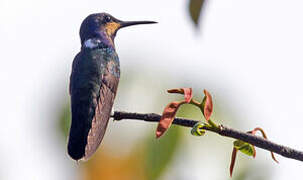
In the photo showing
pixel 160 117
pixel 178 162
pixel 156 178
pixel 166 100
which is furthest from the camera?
pixel 166 100

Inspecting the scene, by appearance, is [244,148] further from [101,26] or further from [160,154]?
[101,26]

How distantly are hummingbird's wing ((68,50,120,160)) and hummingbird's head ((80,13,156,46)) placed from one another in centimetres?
71

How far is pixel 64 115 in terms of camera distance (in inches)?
221

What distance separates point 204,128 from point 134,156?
239 centimetres

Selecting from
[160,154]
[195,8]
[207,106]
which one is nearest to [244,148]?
[207,106]

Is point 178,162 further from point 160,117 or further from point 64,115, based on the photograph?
point 160,117

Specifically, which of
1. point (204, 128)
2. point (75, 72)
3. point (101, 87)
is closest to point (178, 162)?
point (101, 87)

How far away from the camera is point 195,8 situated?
5.76ft

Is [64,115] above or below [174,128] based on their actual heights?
below

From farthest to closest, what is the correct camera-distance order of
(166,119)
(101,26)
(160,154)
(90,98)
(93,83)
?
1. (101,26)
2. (93,83)
3. (90,98)
4. (160,154)
5. (166,119)

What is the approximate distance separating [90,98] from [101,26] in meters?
2.25

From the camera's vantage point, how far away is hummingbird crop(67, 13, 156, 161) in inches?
170

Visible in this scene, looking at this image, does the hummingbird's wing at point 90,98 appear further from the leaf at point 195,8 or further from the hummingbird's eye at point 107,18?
the leaf at point 195,8

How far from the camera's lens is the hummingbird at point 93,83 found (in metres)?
4.31
